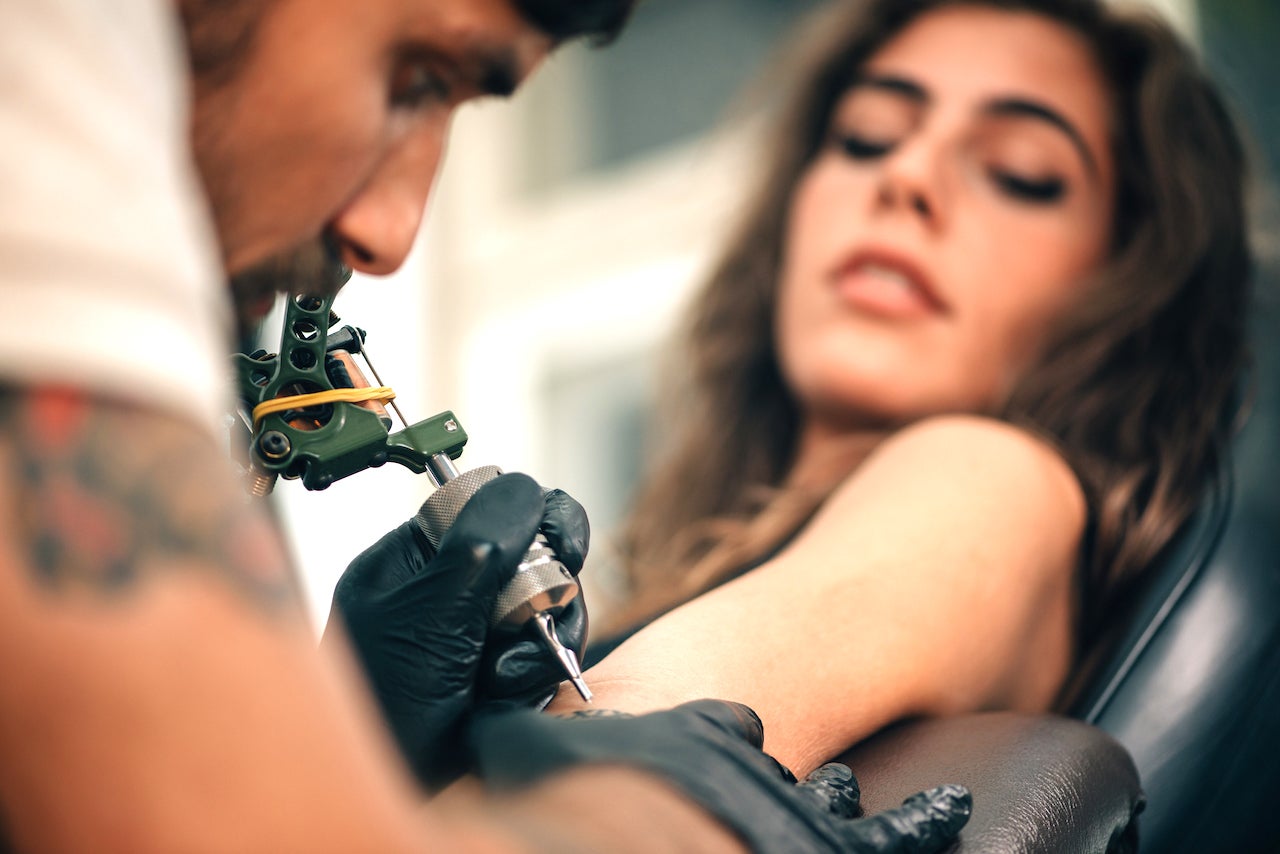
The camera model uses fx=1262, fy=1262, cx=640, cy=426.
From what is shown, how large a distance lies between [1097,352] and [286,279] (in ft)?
2.81

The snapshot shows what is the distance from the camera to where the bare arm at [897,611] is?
0.74 metres

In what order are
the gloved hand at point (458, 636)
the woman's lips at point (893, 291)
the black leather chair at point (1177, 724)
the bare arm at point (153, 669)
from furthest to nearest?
the woman's lips at point (893, 291) < the black leather chair at point (1177, 724) < the gloved hand at point (458, 636) < the bare arm at point (153, 669)

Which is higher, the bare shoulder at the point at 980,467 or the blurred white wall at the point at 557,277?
the bare shoulder at the point at 980,467

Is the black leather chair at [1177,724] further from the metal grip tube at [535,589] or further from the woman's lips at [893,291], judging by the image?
the woman's lips at [893,291]

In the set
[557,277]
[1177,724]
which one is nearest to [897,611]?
[1177,724]

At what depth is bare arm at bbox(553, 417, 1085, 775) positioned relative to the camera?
74 centimetres

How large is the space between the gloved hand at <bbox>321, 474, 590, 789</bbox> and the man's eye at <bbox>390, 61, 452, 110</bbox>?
197 millimetres

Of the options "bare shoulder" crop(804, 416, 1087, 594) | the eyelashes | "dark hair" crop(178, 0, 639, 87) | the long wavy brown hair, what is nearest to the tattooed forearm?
"dark hair" crop(178, 0, 639, 87)

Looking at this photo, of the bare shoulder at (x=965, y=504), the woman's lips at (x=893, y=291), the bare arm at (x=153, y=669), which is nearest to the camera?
the bare arm at (x=153, y=669)

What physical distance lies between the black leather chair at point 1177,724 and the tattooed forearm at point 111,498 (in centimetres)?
44

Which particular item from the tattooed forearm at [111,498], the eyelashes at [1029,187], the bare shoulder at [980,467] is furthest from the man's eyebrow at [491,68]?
the eyelashes at [1029,187]

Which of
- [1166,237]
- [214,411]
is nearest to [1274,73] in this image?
[1166,237]

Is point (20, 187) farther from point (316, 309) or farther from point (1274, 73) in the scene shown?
point (1274, 73)

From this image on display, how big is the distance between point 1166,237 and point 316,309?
977 millimetres
